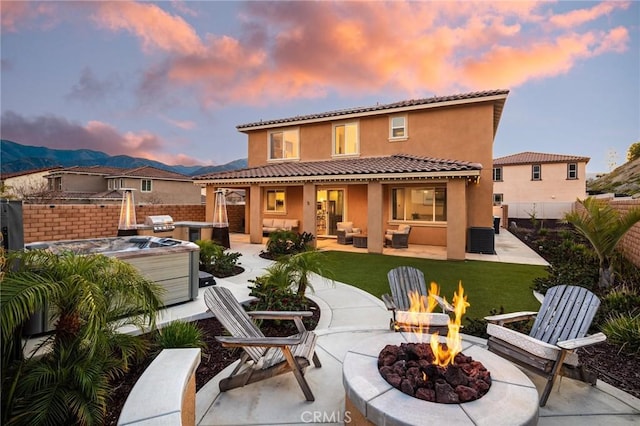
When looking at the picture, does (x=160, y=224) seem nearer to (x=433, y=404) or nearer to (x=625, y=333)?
(x=433, y=404)

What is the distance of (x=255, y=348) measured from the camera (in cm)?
346

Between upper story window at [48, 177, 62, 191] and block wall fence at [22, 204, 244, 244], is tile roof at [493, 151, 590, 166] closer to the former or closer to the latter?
block wall fence at [22, 204, 244, 244]

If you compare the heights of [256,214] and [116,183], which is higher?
[116,183]

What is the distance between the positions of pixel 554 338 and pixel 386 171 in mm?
8818

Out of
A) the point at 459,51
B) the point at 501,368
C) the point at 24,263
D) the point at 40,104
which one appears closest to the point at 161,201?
the point at 40,104

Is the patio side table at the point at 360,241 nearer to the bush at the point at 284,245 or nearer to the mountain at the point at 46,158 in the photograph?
the bush at the point at 284,245

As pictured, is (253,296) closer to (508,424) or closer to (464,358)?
(464,358)

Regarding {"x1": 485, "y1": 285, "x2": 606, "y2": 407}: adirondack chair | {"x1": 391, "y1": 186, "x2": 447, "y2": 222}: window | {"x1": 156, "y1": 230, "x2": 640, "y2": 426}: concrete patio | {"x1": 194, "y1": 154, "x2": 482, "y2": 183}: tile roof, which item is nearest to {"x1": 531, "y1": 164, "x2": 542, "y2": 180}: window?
{"x1": 391, "y1": 186, "x2": 447, "y2": 222}: window

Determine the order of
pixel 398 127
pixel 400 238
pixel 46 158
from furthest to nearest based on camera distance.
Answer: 1. pixel 46 158
2. pixel 398 127
3. pixel 400 238

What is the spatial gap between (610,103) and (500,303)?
26864mm

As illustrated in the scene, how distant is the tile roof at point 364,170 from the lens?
36.5 ft

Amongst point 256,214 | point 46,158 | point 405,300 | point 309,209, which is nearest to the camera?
point 405,300

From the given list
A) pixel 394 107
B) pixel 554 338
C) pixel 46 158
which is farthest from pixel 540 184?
pixel 46 158

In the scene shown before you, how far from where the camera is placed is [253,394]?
10.7ft
